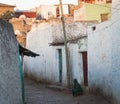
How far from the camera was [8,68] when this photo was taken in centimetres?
1053

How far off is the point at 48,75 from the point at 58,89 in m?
5.06

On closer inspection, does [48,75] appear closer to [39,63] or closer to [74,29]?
[39,63]

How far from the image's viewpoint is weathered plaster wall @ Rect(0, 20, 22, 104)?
10047 millimetres

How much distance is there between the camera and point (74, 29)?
24.3m

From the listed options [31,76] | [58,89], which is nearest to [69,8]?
[31,76]

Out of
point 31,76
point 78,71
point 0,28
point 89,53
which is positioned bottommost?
point 31,76

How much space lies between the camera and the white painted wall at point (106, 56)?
13523 millimetres

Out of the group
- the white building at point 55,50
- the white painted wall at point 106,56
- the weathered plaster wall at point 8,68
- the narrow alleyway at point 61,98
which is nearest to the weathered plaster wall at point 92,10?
the white building at point 55,50

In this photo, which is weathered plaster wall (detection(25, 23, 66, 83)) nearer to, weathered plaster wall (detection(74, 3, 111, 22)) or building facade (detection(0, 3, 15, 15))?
weathered plaster wall (detection(74, 3, 111, 22))

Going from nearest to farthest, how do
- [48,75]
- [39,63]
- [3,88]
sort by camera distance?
[3,88] → [48,75] → [39,63]

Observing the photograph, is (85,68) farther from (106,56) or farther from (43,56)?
(43,56)

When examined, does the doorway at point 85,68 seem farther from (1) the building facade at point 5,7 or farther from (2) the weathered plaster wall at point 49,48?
(1) the building facade at point 5,7

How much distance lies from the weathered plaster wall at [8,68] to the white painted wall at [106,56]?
13.2 feet

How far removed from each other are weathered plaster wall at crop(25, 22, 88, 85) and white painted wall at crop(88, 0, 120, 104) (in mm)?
2671
